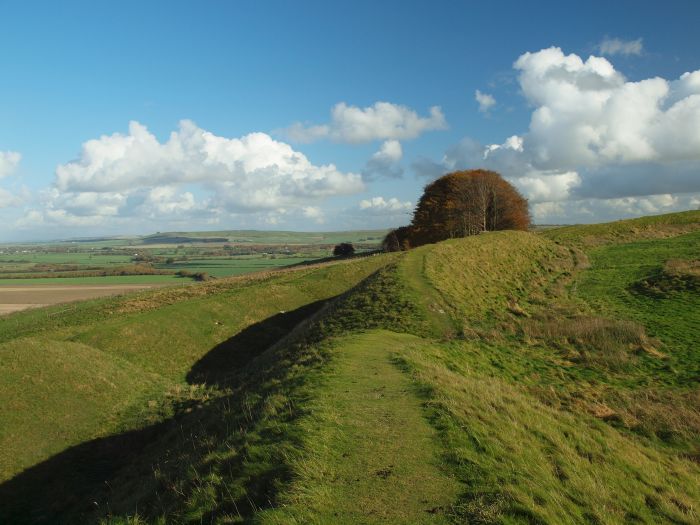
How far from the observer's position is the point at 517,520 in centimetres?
717

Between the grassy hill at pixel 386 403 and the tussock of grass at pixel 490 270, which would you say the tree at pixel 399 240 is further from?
the grassy hill at pixel 386 403

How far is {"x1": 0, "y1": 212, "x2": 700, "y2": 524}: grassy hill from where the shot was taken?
877cm

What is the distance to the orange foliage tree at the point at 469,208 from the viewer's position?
230 ft

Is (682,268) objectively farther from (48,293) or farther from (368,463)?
(48,293)

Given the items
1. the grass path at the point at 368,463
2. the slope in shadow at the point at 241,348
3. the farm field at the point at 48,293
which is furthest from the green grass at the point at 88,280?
the grass path at the point at 368,463

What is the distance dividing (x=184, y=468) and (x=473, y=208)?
64885 mm

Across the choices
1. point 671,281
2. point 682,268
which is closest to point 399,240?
point 682,268

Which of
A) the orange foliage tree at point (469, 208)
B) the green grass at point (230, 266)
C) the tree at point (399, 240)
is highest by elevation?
the orange foliage tree at point (469, 208)

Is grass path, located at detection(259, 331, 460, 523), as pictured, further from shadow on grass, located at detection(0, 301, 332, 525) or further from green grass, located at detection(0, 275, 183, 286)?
green grass, located at detection(0, 275, 183, 286)

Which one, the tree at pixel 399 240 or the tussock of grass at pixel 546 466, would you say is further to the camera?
the tree at pixel 399 240

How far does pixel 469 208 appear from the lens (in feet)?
232

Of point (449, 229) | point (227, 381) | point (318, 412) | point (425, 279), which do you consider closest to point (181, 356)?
point (227, 381)

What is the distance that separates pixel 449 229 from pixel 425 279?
4036 cm

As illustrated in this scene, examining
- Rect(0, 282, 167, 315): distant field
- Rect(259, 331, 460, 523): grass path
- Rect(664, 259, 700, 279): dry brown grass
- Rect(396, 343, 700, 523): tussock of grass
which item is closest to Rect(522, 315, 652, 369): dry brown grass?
Rect(396, 343, 700, 523): tussock of grass
